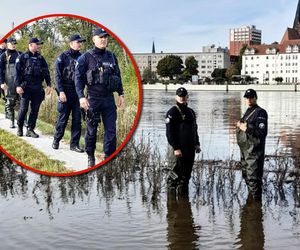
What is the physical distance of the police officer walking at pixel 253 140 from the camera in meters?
7.18

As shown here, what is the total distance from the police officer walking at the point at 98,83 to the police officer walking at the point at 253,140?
492cm

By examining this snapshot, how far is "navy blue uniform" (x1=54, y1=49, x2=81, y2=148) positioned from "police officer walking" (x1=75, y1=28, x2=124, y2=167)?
0.13 ft

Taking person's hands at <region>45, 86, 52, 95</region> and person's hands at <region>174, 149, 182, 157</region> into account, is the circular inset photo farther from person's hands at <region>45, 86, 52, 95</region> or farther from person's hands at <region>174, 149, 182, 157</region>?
person's hands at <region>174, 149, 182, 157</region>

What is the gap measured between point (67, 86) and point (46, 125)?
0.24 meters

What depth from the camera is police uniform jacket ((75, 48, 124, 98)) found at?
247cm

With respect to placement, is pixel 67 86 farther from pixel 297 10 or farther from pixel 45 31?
pixel 297 10

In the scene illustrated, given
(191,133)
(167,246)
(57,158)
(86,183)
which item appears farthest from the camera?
(86,183)

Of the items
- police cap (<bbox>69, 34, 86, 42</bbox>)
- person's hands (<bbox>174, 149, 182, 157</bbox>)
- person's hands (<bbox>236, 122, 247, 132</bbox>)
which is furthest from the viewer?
person's hands (<bbox>236, 122, 247, 132</bbox>)

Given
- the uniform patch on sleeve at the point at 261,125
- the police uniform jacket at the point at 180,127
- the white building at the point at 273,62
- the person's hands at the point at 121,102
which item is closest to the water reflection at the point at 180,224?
the police uniform jacket at the point at 180,127

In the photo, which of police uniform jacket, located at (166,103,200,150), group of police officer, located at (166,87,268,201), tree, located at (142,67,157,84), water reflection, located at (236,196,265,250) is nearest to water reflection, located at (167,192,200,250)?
group of police officer, located at (166,87,268,201)

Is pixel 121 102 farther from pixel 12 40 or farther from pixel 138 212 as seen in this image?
pixel 138 212

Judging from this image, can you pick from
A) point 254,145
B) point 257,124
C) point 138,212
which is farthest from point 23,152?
point 254,145

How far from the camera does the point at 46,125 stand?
8.52 feet

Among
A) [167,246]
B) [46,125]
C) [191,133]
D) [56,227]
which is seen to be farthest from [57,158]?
[191,133]
